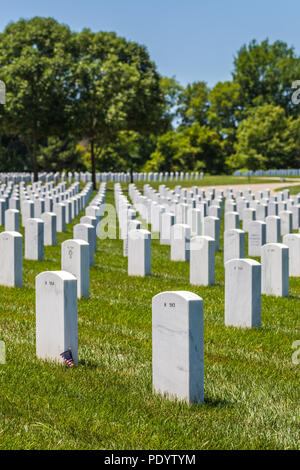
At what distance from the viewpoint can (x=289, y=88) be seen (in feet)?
298

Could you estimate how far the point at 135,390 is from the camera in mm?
5406

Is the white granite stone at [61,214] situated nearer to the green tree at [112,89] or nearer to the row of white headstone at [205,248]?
the row of white headstone at [205,248]

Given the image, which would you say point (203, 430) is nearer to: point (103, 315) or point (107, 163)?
point (103, 315)

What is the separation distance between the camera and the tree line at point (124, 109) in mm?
41000

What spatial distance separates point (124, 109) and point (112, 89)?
1.69 metres

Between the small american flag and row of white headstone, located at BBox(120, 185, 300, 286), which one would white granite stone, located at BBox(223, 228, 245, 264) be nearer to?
row of white headstone, located at BBox(120, 185, 300, 286)

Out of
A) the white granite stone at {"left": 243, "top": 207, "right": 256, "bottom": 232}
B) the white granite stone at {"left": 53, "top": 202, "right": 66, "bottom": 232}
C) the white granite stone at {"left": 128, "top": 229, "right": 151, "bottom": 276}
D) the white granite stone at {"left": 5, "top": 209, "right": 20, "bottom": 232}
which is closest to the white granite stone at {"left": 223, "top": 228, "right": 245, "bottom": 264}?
the white granite stone at {"left": 128, "top": 229, "right": 151, "bottom": 276}

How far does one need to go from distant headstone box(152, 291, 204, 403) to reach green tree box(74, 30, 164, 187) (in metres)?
36.5

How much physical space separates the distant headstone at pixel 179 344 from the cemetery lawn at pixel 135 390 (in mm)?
122

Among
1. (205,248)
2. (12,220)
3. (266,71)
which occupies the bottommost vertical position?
(205,248)

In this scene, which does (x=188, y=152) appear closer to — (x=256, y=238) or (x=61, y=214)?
(x=61, y=214)

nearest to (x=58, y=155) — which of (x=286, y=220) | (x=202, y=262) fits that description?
(x=286, y=220)
